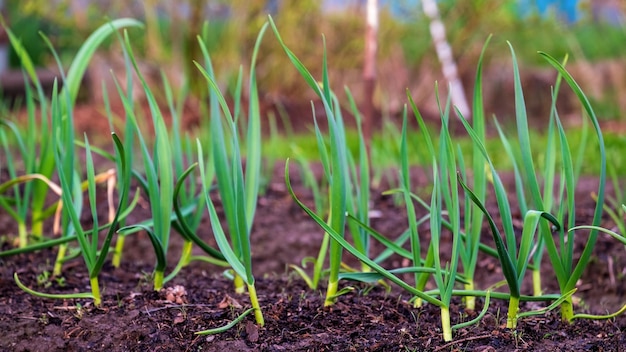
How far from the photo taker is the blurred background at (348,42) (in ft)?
20.7

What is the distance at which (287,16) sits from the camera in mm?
6492

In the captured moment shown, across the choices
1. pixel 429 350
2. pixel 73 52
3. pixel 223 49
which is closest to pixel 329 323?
pixel 429 350

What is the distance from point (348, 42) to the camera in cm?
735

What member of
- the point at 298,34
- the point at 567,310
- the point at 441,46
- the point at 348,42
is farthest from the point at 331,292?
the point at 348,42

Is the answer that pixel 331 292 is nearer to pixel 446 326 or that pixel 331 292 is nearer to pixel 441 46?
pixel 446 326

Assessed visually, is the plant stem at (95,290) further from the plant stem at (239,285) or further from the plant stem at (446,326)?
the plant stem at (446,326)

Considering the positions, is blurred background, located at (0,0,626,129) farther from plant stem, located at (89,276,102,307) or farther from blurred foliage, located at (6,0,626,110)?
plant stem, located at (89,276,102,307)

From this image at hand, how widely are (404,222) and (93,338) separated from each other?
52.6 inches

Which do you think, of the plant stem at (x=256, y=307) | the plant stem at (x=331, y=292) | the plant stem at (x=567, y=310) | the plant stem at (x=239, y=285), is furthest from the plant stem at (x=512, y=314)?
the plant stem at (x=239, y=285)

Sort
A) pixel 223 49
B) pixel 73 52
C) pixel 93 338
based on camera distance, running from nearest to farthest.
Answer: pixel 93 338 < pixel 223 49 < pixel 73 52

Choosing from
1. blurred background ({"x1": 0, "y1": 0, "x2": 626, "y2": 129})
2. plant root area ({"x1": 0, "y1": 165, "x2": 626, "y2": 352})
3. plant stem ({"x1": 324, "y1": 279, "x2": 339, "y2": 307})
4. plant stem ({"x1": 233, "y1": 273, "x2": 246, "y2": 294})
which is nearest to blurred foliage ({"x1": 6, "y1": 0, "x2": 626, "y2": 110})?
blurred background ({"x1": 0, "y1": 0, "x2": 626, "y2": 129})

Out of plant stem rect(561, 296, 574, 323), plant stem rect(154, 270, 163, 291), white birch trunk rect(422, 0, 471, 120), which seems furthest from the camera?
white birch trunk rect(422, 0, 471, 120)

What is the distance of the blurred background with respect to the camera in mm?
6312

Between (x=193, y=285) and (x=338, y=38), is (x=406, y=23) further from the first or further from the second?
(x=193, y=285)
